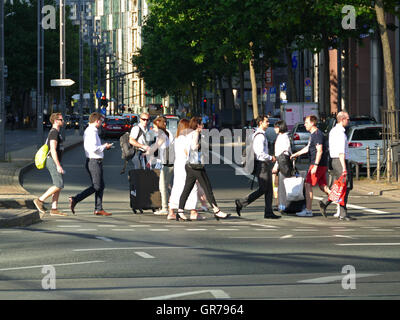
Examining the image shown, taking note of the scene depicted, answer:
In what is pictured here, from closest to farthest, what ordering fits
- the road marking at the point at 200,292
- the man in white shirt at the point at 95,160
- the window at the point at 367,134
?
the road marking at the point at 200,292, the man in white shirt at the point at 95,160, the window at the point at 367,134

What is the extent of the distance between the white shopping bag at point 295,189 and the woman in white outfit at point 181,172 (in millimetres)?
1685

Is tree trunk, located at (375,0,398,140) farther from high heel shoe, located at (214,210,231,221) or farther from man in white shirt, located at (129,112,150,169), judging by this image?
high heel shoe, located at (214,210,231,221)

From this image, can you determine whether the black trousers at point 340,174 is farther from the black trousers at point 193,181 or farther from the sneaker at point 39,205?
the sneaker at point 39,205

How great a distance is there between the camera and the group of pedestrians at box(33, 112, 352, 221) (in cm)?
1784

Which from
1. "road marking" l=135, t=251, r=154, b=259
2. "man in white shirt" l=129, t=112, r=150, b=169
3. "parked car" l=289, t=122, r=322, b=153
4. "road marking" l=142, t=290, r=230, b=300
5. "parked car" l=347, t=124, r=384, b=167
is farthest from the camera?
"parked car" l=289, t=122, r=322, b=153

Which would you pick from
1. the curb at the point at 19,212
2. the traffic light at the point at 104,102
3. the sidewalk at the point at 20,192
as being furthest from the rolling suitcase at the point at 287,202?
the traffic light at the point at 104,102

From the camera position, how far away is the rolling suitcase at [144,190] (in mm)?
18828

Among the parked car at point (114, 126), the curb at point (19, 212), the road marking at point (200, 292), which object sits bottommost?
the road marking at point (200, 292)

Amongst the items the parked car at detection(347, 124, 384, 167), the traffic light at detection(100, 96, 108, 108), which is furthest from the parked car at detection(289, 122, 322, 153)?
the traffic light at detection(100, 96, 108, 108)

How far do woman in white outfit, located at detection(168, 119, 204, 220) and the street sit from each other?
32 cm

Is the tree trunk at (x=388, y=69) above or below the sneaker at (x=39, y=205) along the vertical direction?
above

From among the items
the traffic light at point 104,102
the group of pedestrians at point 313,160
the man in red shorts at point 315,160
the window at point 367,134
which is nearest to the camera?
the group of pedestrians at point 313,160

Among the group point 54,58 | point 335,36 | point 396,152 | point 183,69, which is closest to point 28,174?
point 396,152
